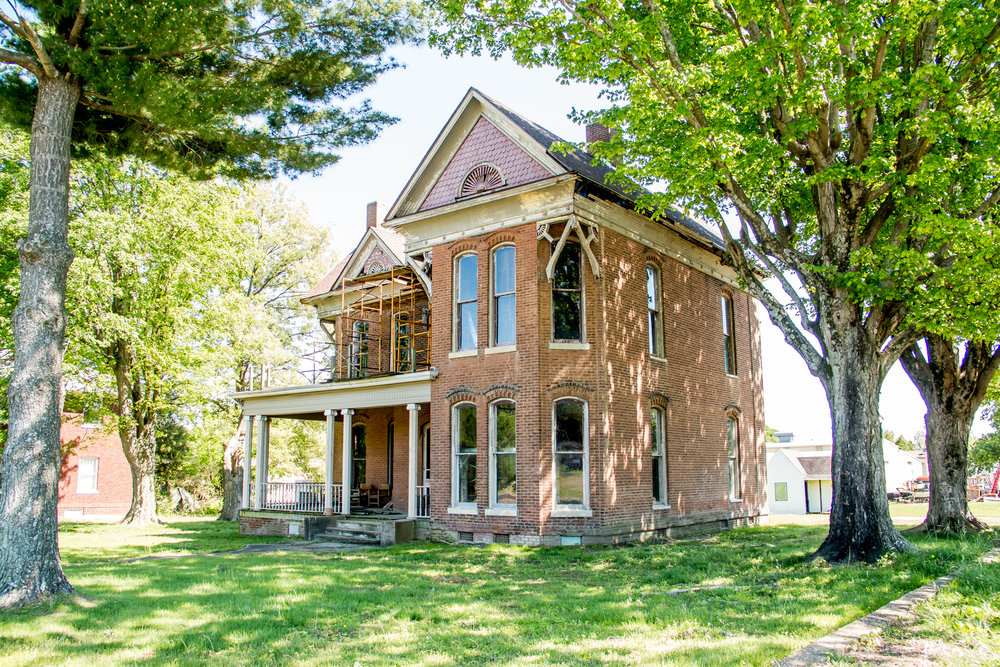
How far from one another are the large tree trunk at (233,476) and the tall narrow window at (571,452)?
1852 cm

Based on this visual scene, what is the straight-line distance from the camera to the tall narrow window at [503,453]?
16.1 meters

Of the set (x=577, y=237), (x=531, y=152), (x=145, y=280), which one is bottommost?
(x=577, y=237)

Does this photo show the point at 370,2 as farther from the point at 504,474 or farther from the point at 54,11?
the point at 504,474

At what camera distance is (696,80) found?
1118cm

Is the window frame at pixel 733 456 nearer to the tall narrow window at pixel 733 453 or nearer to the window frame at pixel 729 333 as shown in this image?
the tall narrow window at pixel 733 453

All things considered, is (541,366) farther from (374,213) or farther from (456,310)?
(374,213)

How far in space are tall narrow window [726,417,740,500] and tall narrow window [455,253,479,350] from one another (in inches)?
336

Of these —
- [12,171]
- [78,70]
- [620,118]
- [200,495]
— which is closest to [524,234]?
[620,118]

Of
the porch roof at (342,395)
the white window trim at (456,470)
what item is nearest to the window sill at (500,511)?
the white window trim at (456,470)

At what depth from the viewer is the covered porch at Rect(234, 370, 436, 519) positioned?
60.0ft

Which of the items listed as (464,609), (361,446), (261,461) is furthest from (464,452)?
(464,609)

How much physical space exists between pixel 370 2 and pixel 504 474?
32.2 ft

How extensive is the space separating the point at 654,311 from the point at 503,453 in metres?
5.48

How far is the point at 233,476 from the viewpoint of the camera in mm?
30641
